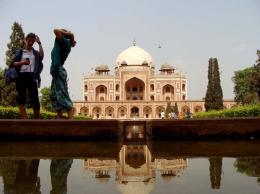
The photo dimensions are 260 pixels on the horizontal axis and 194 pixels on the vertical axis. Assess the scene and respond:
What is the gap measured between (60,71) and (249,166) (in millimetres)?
3977

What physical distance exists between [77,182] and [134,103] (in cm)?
4138

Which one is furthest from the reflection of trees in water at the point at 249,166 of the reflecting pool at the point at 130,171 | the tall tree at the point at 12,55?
the tall tree at the point at 12,55

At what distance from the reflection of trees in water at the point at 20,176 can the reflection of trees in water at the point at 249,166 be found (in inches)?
53.6

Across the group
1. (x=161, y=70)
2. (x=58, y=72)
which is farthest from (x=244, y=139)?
(x=161, y=70)

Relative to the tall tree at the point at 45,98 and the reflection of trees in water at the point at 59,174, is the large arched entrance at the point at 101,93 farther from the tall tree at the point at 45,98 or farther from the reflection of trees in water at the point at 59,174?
the reflection of trees in water at the point at 59,174

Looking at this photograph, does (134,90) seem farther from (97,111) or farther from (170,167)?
(170,167)

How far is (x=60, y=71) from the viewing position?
6254 mm

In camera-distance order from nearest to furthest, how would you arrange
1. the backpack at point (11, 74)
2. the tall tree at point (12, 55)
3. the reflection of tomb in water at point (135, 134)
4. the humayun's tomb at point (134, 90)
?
the backpack at point (11, 74) → the reflection of tomb in water at point (135, 134) → the tall tree at point (12, 55) → the humayun's tomb at point (134, 90)

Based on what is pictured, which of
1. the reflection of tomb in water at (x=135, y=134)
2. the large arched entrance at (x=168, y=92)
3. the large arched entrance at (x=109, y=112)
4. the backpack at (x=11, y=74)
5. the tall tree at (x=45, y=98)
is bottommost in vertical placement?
the reflection of tomb in water at (x=135, y=134)

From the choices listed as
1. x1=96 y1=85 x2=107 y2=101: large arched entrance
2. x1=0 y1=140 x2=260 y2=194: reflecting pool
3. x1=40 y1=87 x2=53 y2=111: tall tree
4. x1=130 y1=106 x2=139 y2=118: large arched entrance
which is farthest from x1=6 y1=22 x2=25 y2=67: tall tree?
x1=96 y1=85 x2=107 y2=101: large arched entrance

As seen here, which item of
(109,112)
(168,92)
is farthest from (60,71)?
(168,92)

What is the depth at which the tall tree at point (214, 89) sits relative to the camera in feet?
93.8

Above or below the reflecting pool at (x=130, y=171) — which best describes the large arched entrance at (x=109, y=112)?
above

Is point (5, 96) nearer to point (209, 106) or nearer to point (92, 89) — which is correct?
point (209, 106)
